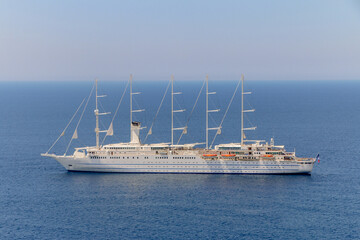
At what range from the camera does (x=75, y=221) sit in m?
66.5

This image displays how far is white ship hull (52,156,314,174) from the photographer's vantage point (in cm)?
8862

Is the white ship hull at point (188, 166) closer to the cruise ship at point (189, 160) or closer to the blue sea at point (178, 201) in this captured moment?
the cruise ship at point (189, 160)

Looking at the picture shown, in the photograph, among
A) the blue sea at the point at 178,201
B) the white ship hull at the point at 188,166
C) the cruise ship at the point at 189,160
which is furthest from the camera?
the cruise ship at the point at 189,160

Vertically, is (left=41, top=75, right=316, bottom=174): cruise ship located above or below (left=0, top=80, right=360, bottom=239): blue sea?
above

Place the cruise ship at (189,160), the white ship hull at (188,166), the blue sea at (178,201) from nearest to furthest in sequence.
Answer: the blue sea at (178,201), the white ship hull at (188,166), the cruise ship at (189,160)

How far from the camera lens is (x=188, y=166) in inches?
3531

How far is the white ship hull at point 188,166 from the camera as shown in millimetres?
88625

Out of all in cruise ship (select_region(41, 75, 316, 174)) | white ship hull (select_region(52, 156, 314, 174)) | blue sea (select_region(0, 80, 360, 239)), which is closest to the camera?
blue sea (select_region(0, 80, 360, 239))

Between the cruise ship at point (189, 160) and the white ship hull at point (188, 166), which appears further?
the cruise ship at point (189, 160)

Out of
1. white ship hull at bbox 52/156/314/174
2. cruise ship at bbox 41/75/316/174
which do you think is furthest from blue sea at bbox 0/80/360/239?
cruise ship at bbox 41/75/316/174

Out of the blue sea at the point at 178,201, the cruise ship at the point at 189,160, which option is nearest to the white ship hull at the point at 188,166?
the cruise ship at the point at 189,160

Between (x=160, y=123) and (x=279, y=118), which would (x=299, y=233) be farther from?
(x=279, y=118)

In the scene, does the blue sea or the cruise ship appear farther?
the cruise ship

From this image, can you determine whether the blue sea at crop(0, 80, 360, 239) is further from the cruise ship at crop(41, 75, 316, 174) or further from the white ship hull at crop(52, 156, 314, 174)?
the cruise ship at crop(41, 75, 316, 174)
